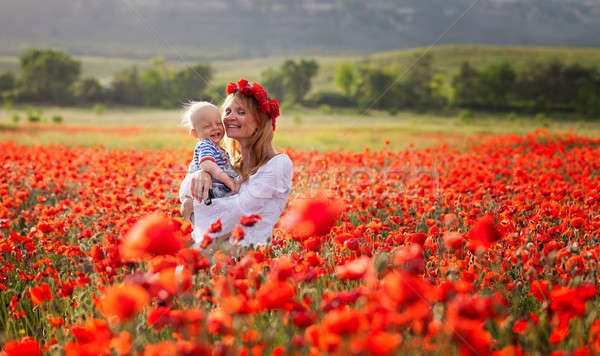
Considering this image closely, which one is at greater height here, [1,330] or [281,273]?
[281,273]

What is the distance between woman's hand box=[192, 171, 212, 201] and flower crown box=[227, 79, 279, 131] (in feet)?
2.62

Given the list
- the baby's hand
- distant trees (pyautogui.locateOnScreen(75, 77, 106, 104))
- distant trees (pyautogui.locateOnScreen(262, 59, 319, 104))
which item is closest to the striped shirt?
the baby's hand

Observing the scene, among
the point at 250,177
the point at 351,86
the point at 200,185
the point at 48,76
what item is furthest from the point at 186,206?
the point at 48,76

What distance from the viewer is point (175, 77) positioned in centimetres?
9538

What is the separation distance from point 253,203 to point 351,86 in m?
85.7

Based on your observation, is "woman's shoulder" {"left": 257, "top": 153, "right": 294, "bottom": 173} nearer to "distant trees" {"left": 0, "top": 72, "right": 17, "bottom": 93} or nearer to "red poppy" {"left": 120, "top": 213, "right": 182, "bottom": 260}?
"red poppy" {"left": 120, "top": 213, "right": 182, "bottom": 260}

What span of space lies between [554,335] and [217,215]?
2.34 meters

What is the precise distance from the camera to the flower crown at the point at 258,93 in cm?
380

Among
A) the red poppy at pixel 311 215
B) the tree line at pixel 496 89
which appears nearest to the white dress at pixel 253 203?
the red poppy at pixel 311 215

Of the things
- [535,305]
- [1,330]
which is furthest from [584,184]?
[1,330]

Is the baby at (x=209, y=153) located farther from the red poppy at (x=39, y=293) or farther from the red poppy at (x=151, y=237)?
the red poppy at (x=151, y=237)

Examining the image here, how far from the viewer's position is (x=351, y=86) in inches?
3418

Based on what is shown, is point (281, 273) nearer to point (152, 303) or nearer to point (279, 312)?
point (279, 312)

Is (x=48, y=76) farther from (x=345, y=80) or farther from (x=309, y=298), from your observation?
(x=309, y=298)
